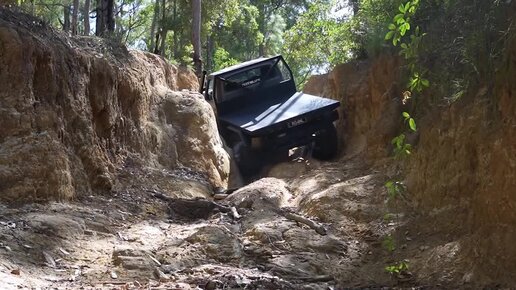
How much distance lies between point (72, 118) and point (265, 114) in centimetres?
499

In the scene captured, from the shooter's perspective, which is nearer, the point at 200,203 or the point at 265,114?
the point at 200,203

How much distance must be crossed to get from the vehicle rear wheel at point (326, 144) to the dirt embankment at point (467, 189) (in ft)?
14.1

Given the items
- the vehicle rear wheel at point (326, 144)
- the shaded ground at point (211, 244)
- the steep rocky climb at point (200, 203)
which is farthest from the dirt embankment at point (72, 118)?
the vehicle rear wheel at point (326, 144)

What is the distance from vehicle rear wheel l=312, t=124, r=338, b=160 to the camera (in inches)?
453

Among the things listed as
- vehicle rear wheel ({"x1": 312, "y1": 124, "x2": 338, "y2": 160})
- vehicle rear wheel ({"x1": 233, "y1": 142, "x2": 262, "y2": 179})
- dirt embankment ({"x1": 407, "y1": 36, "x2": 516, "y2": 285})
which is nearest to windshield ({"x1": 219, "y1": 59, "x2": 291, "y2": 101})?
vehicle rear wheel ({"x1": 233, "y1": 142, "x2": 262, "y2": 179})

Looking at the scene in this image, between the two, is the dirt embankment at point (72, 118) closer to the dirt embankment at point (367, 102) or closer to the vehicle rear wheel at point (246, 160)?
the vehicle rear wheel at point (246, 160)

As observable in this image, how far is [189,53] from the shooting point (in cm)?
2300

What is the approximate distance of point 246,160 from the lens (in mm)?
11711

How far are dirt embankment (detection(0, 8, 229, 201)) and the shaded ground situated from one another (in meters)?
0.34

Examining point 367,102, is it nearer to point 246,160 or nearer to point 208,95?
point 246,160

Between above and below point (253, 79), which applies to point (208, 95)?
below

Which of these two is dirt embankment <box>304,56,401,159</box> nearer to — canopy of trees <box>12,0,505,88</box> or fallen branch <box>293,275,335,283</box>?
canopy of trees <box>12,0,505,88</box>

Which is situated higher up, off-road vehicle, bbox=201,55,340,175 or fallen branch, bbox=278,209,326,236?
off-road vehicle, bbox=201,55,340,175

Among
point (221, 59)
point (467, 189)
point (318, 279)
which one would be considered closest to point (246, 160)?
point (318, 279)
